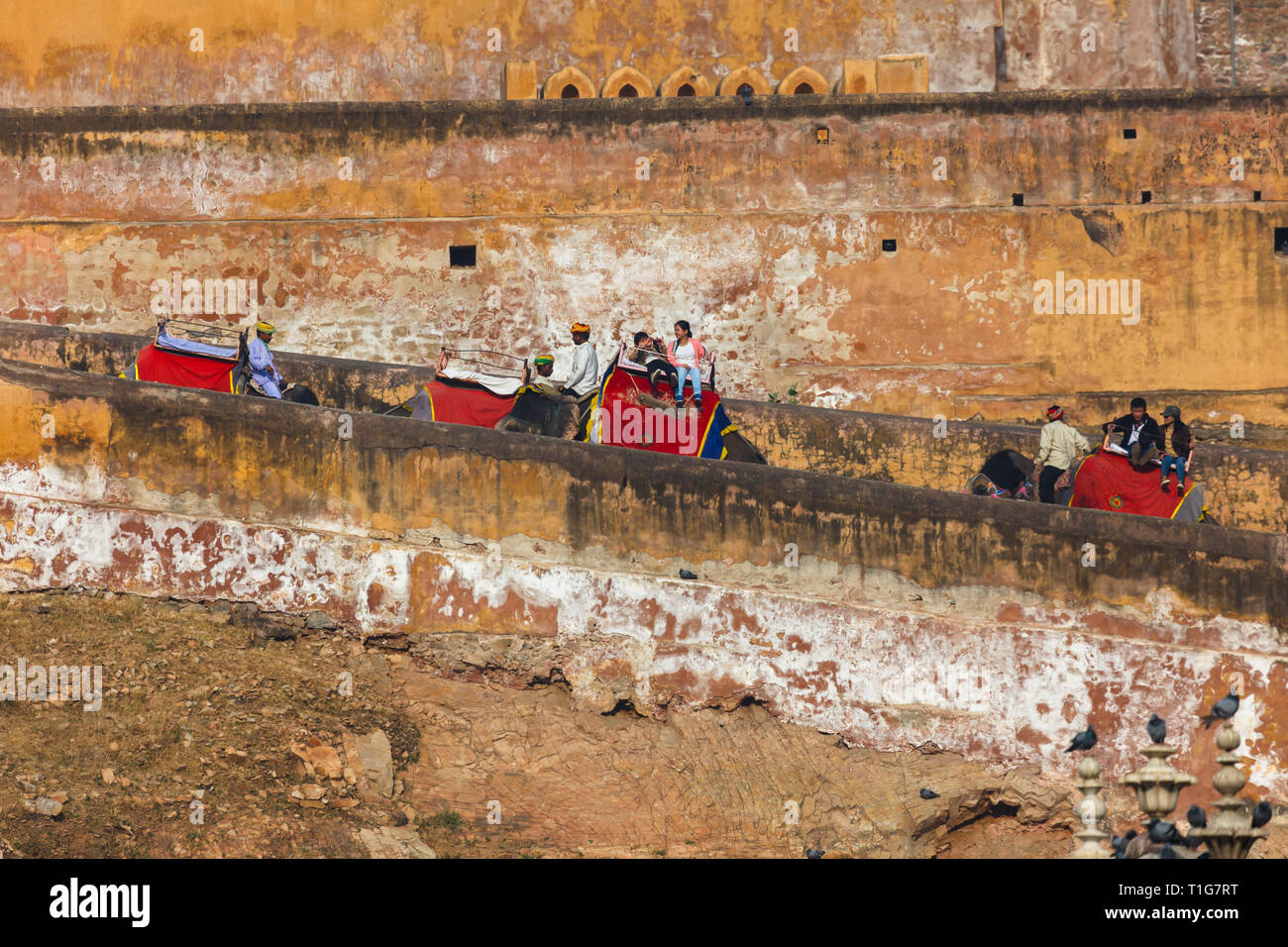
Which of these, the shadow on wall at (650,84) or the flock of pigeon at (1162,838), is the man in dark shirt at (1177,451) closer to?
the flock of pigeon at (1162,838)

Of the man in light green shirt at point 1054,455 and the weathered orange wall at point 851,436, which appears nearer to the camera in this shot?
the man in light green shirt at point 1054,455

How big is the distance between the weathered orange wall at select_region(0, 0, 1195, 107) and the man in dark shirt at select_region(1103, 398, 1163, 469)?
8.07 metres

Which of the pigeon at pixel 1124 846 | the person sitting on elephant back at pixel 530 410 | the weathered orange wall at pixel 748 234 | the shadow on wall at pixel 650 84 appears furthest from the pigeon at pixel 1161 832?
the shadow on wall at pixel 650 84

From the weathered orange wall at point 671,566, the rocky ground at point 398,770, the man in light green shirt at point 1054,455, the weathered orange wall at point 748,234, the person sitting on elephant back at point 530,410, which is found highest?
the weathered orange wall at point 748,234

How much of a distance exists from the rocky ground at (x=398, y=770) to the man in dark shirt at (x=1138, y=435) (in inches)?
130

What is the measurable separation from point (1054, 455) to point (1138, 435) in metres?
0.64

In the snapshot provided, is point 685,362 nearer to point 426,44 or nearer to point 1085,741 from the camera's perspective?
point 1085,741

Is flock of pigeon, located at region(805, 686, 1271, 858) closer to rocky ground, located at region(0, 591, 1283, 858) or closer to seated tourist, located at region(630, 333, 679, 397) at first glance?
rocky ground, located at region(0, 591, 1283, 858)

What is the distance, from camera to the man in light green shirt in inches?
642

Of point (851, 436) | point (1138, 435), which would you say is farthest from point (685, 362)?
point (1138, 435)

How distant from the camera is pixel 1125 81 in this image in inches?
953

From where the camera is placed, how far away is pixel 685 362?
1638 centimetres

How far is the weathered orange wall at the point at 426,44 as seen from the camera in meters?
23.2

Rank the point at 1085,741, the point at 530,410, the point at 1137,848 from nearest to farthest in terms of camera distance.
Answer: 1. the point at 1137,848
2. the point at 1085,741
3. the point at 530,410
